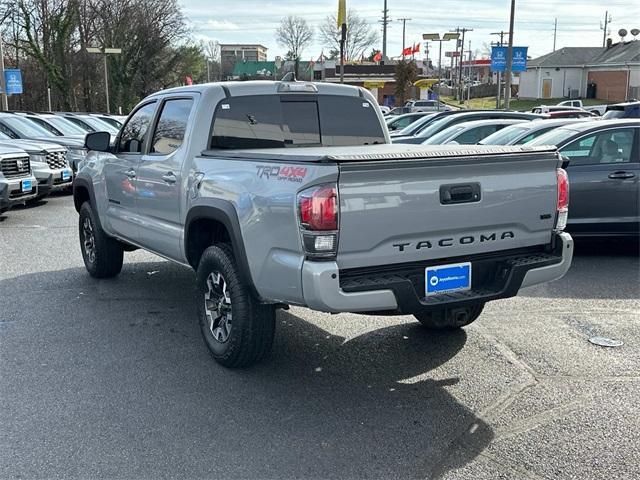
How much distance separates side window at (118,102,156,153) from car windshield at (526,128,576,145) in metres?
4.94

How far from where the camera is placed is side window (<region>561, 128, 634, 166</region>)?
825 centimetres

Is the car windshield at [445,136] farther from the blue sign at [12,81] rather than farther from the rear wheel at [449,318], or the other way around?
the blue sign at [12,81]

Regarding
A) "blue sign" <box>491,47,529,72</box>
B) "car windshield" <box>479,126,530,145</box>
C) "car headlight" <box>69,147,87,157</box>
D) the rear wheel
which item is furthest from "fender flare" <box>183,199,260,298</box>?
"blue sign" <box>491,47,529,72</box>

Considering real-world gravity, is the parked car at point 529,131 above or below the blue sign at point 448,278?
above

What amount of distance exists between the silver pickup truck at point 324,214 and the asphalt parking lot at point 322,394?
0.46m

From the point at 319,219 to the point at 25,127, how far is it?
559 inches

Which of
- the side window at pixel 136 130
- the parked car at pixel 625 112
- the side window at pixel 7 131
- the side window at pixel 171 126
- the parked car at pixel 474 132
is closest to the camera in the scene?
the side window at pixel 171 126

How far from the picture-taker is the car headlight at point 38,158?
13414 millimetres

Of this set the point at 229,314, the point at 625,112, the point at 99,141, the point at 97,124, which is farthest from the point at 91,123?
the point at 229,314

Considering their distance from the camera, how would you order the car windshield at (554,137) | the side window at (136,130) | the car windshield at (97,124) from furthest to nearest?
1. the car windshield at (97,124)
2. the car windshield at (554,137)
3. the side window at (136,130)

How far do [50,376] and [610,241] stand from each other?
762 centimetres

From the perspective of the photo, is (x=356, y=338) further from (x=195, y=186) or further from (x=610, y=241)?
(x=610, y=241)

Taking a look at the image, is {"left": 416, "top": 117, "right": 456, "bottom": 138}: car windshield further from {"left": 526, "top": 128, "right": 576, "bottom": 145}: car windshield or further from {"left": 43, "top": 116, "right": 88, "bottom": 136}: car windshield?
{"left": 43, "top": 116, "right": 88, "bottom": 136}: car windshield

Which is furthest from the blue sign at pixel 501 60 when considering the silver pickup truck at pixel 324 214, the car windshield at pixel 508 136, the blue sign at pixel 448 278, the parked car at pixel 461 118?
the blue sign at pixel 448 278
